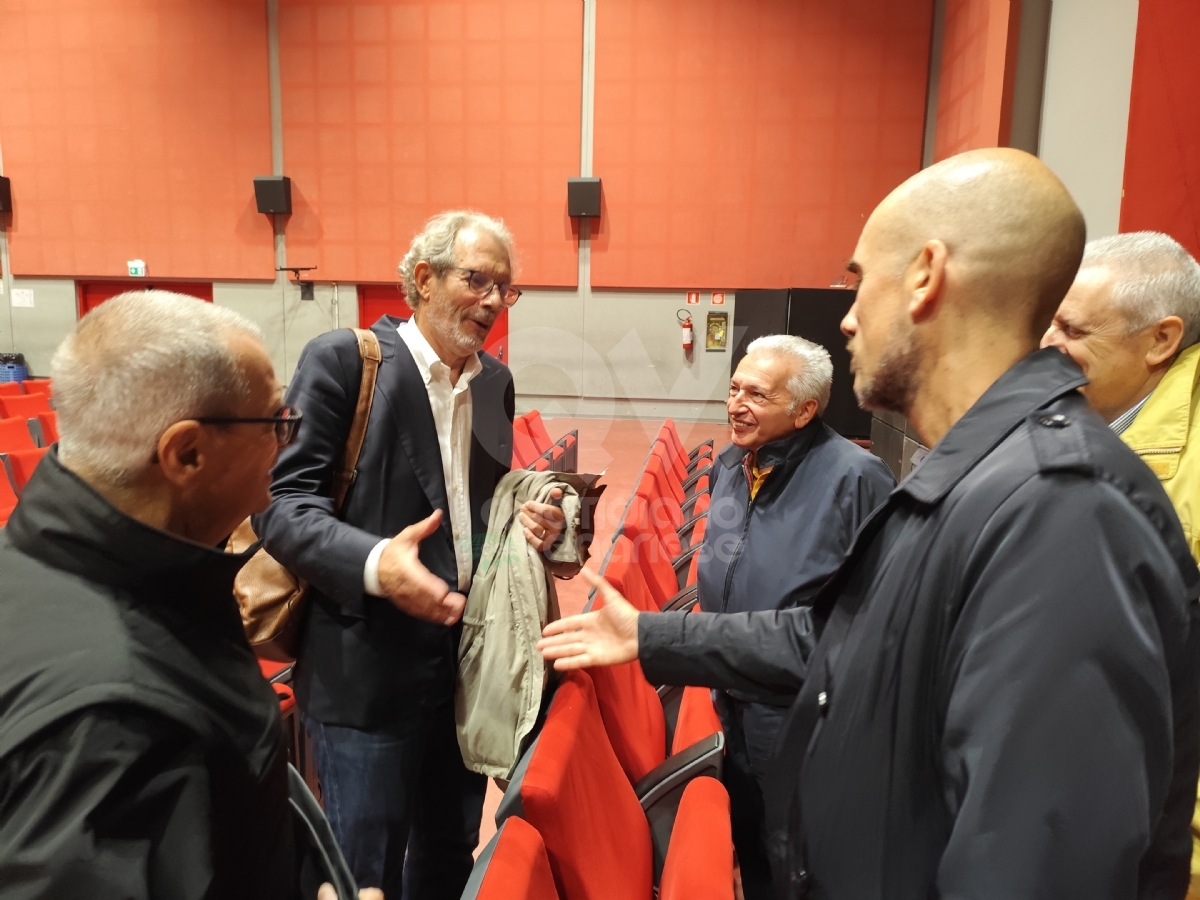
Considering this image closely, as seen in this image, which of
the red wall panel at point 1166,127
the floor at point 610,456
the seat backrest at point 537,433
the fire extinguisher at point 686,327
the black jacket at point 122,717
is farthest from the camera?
the fire extinguisher at point 686,327

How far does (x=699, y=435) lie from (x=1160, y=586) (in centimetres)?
798

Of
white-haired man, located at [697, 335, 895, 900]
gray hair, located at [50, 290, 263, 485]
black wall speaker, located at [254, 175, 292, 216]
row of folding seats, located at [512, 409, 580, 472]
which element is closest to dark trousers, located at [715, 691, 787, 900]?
white-haired man, located at [697, 335, 895, 900]

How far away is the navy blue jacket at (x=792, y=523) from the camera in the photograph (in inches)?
79.5

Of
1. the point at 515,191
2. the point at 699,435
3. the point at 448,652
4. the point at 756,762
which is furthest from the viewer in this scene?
the point at 515,191

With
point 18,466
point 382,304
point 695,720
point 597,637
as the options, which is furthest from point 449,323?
point 382,304

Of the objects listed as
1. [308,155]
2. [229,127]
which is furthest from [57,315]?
[308,155]

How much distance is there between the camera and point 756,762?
6.54 feet

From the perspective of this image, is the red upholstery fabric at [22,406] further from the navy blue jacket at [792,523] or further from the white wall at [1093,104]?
the white wall at [1093,104]

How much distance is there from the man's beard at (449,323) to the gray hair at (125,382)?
810 millimetres

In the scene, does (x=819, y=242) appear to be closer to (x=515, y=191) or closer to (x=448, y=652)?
(x=515, y=191)

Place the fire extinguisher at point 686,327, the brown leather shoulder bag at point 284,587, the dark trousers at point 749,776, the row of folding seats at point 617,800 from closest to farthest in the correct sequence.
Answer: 1. the row of folding seats at point 617,800
2. the brown leather shoulder bag at point 284,587
3. the dark trousers at point 749,776
4. the fire extinguisher at point 686,327

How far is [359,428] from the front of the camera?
1.48 m

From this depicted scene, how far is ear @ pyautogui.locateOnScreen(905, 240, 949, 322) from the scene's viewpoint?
0.81 m

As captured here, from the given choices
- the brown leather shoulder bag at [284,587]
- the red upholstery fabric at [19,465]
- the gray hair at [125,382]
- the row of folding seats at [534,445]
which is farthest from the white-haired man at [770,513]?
the red upholstery fabric at [19,465]
